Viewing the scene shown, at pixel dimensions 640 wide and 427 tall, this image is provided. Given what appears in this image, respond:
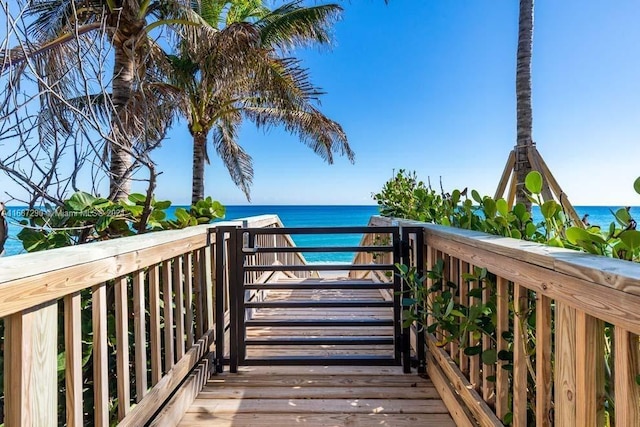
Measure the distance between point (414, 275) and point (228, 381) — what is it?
1.26 meters

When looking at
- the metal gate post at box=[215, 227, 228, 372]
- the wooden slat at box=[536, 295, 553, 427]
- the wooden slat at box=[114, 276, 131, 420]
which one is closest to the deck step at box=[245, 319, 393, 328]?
the metal gate post at box=[215, 227, 228, 372]

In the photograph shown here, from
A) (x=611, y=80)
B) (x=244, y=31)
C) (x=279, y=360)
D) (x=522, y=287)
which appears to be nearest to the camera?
(x=522, y=287)

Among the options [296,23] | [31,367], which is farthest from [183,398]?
[296,23]

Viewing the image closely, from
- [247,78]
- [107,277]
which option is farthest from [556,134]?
[107,277]

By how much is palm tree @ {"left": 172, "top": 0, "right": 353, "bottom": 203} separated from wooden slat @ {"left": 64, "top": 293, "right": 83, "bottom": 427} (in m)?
4.82

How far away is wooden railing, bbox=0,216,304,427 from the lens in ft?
2.75

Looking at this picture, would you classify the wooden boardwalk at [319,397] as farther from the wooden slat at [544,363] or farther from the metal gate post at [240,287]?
the wooden slat at [544,363]

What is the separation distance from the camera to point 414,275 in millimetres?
1825

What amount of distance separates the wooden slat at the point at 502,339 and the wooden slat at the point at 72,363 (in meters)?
1.36

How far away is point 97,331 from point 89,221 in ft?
3.61

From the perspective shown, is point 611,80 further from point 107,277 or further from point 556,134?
point 107,277

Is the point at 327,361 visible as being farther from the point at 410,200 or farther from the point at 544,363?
the point at 410,200

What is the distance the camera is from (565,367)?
0.91 m

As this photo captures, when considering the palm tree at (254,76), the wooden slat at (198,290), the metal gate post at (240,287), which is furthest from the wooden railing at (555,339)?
the palm tree at (254,76)
